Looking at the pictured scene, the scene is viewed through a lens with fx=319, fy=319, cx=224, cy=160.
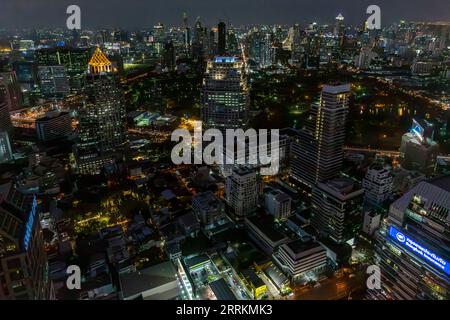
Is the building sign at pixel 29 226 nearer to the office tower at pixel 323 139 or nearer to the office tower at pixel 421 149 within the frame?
A: the office tower at pixel 323 139

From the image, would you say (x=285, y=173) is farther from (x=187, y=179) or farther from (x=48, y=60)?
(x=48, y=60)

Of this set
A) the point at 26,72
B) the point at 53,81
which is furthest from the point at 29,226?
the point at 26,72

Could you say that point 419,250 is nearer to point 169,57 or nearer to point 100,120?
point 100,120

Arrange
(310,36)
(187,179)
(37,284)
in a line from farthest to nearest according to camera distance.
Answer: (310,36)
(187,179)
(37,284)

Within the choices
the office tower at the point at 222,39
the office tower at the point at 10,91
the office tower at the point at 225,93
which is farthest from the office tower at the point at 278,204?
the office tower at the point at 222,39

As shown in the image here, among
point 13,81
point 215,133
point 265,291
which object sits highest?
point 13,81
